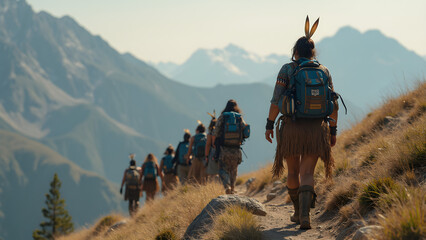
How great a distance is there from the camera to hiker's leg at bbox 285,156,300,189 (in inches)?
243

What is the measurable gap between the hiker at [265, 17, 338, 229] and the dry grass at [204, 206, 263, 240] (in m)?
0.76

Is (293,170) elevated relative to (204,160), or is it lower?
lower

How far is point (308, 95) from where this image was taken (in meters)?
5.71

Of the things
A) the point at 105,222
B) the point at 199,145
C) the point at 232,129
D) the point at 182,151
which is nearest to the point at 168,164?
the point at 182,151

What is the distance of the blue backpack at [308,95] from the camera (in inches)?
225

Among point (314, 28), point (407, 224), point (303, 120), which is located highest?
point (314, 28)

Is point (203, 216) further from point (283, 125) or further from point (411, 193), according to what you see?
point (411, 193)

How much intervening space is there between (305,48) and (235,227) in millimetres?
2481

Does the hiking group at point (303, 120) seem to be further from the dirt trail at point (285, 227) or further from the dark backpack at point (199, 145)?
the dark backpack at point (199, 145)

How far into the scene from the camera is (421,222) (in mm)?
3811

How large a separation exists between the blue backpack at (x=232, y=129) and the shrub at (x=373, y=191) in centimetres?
488

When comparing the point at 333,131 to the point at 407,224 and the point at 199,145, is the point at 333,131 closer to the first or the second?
the point at 407,224

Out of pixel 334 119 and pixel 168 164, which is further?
pixel 168 164

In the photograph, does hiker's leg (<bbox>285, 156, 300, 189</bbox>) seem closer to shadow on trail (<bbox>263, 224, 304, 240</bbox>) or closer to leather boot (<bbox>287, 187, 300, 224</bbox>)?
leather boot (<bbox>287, 187, 300, 224</bbox>)
